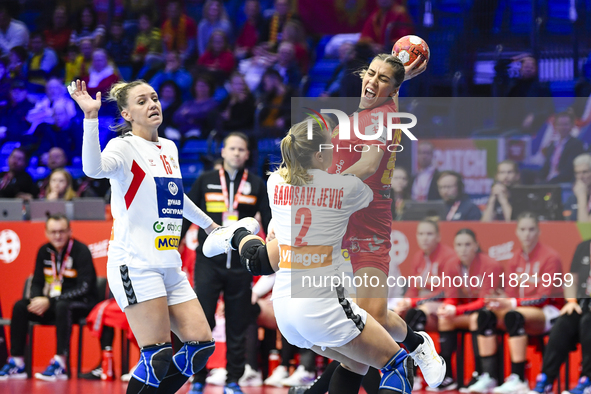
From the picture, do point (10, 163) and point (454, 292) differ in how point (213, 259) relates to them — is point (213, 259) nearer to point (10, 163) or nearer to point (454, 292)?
point (454, 292)

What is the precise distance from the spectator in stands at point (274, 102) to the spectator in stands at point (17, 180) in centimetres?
328

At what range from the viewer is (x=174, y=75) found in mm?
10945

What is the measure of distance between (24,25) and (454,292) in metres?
9.35

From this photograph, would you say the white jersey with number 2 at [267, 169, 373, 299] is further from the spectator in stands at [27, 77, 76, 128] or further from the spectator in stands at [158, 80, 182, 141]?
the spectator in stands at [27, 77, 76, 128]

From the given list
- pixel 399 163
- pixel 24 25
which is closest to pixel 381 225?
pixel 399 163

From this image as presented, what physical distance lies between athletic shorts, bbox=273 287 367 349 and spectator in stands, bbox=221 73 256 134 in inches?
253

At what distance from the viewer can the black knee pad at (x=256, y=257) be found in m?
3.54

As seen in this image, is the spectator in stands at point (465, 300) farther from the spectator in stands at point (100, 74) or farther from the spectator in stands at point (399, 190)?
the spectator in stands at point (100, 74)

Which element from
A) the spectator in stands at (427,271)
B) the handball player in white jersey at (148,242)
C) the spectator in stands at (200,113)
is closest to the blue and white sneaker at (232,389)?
the spectator in stands at (427,271)

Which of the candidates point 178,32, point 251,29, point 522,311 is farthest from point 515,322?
point 178,32

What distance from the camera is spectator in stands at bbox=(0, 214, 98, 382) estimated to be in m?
→ 6.84

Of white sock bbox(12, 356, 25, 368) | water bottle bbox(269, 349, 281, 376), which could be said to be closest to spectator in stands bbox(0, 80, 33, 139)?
white sock bbox(12, 356, 25, 368)

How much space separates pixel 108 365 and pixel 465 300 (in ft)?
11.2

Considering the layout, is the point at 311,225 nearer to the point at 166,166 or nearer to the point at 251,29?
the point at 166,166
